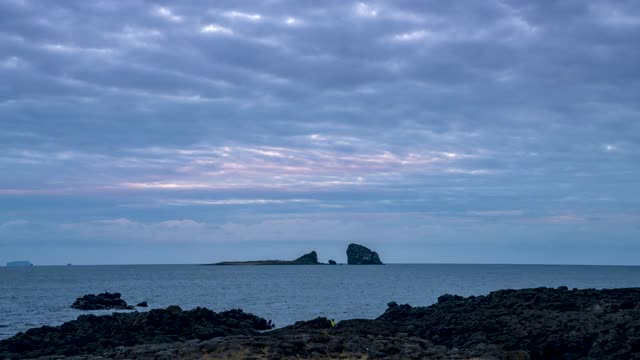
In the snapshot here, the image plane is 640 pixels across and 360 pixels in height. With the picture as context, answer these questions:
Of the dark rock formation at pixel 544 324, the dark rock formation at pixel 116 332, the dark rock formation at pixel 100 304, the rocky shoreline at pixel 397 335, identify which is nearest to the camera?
the rocky shoreline at pixel 397 335

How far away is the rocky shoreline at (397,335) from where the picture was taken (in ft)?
104

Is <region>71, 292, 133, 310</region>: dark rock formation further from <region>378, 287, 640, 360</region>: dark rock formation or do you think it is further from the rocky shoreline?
<region>378, 287, 640, 360</region>: dark rock formation

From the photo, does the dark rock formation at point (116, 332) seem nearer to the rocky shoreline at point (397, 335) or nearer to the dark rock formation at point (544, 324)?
the rocky shoreline at point (397, 335)

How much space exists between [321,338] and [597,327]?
50.3 feet

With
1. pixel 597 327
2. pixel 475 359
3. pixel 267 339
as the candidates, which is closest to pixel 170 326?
pixel 267 339

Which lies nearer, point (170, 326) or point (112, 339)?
point (112, 339)

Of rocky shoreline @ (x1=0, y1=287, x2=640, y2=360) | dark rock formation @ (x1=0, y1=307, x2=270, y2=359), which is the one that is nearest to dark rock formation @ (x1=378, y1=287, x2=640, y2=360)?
rocky shoreline @ (x1=0, y1=287, x2=640, y2=360)

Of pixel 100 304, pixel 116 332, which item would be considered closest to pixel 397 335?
pixel 116 332

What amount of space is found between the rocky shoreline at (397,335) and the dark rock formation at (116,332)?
2.5 inches

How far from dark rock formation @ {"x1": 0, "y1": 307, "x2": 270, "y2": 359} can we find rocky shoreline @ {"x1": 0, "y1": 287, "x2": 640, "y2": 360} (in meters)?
0.06

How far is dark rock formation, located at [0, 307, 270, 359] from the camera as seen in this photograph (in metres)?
39.9

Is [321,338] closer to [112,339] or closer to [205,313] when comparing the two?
[112,339]

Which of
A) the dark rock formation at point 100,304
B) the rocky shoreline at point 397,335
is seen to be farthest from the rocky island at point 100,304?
the rocky shoreline at point 397,335

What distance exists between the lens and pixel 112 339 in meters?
41.9
